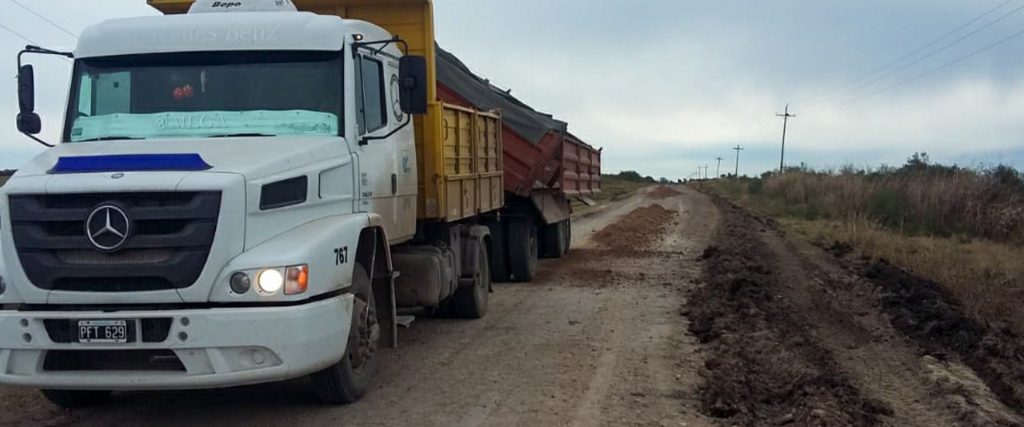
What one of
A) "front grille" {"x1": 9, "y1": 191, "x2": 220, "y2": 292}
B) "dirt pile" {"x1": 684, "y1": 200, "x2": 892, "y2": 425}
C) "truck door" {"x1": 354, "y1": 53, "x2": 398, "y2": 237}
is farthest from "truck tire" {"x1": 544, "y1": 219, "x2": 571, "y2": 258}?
"front grille" {"x1": 9, "y1": 191, "x2": 220, "y2": 292}

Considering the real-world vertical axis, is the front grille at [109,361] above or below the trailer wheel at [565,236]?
above

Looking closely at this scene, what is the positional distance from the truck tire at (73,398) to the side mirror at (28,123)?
1.93 m

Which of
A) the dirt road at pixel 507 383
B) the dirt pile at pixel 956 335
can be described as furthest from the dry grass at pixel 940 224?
the dirt road at pixel 507 383

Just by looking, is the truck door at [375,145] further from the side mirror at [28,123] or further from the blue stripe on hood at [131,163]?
the side mirror at [28,123]

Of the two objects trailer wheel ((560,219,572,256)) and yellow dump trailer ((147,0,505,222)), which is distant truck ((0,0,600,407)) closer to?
yellow dump trailer ((147,0,505,222))

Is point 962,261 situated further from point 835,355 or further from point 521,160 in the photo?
point 835,355

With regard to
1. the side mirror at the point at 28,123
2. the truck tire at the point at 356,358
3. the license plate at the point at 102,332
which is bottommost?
the truck tire at the point at 356,358

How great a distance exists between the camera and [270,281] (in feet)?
18.7

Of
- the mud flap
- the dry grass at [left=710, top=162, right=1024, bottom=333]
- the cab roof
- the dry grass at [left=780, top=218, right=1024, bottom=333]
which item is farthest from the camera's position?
the dry grass at [left=710, top=162, right=1024, bottom=333]

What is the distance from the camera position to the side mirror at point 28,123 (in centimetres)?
719

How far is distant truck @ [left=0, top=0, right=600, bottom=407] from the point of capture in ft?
18.5

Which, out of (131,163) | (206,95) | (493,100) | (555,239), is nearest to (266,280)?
(131,163)

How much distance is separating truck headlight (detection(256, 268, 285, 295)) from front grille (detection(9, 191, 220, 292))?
0.35 m

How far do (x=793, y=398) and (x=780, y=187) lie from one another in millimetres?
44731
